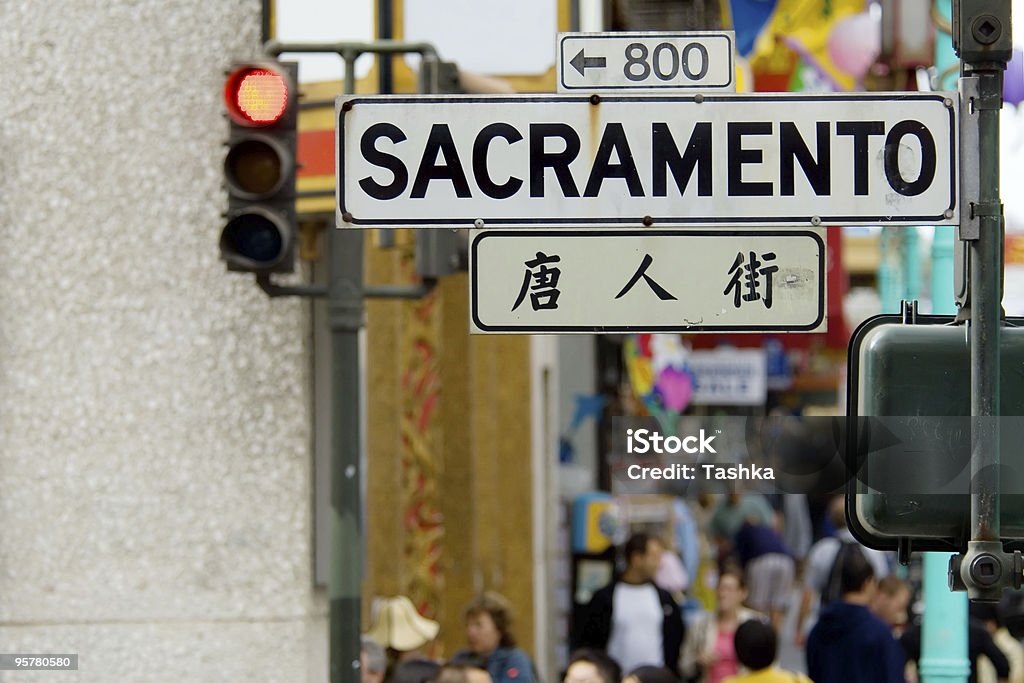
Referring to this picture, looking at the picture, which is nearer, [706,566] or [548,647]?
[548,647]

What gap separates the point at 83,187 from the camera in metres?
6.70

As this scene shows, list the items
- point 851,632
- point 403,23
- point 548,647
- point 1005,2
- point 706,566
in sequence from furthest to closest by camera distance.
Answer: point 706,566 < point 548,647 < point 851,632 < point 403,23 < point 1005,2

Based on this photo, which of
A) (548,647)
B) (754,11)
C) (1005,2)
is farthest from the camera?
(548,647)

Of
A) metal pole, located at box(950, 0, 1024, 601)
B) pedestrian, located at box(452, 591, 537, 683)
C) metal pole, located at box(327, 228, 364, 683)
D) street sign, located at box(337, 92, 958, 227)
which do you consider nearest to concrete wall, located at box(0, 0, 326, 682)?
metal pole, located at box(327, 228, 364, 683)

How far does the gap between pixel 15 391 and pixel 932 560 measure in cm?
388

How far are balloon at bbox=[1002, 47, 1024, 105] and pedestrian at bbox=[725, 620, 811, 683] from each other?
265 centimetres

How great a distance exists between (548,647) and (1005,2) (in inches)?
409

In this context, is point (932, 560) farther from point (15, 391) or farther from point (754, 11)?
point (754, 11)

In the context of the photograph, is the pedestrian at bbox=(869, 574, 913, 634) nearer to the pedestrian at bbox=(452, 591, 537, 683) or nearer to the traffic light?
the pedestrian at bbox=(452, 591, 537, 683)

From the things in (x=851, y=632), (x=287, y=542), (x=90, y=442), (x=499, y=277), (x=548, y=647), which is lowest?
(x=548, y=647)

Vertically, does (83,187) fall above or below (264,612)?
A: above

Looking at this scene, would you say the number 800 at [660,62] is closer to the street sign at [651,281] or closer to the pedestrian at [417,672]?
the street sign at [651,281]

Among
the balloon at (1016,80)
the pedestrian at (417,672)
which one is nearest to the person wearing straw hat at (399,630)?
the pedestrian at (417,672)

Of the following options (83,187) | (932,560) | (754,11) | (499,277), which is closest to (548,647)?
(754,11)
